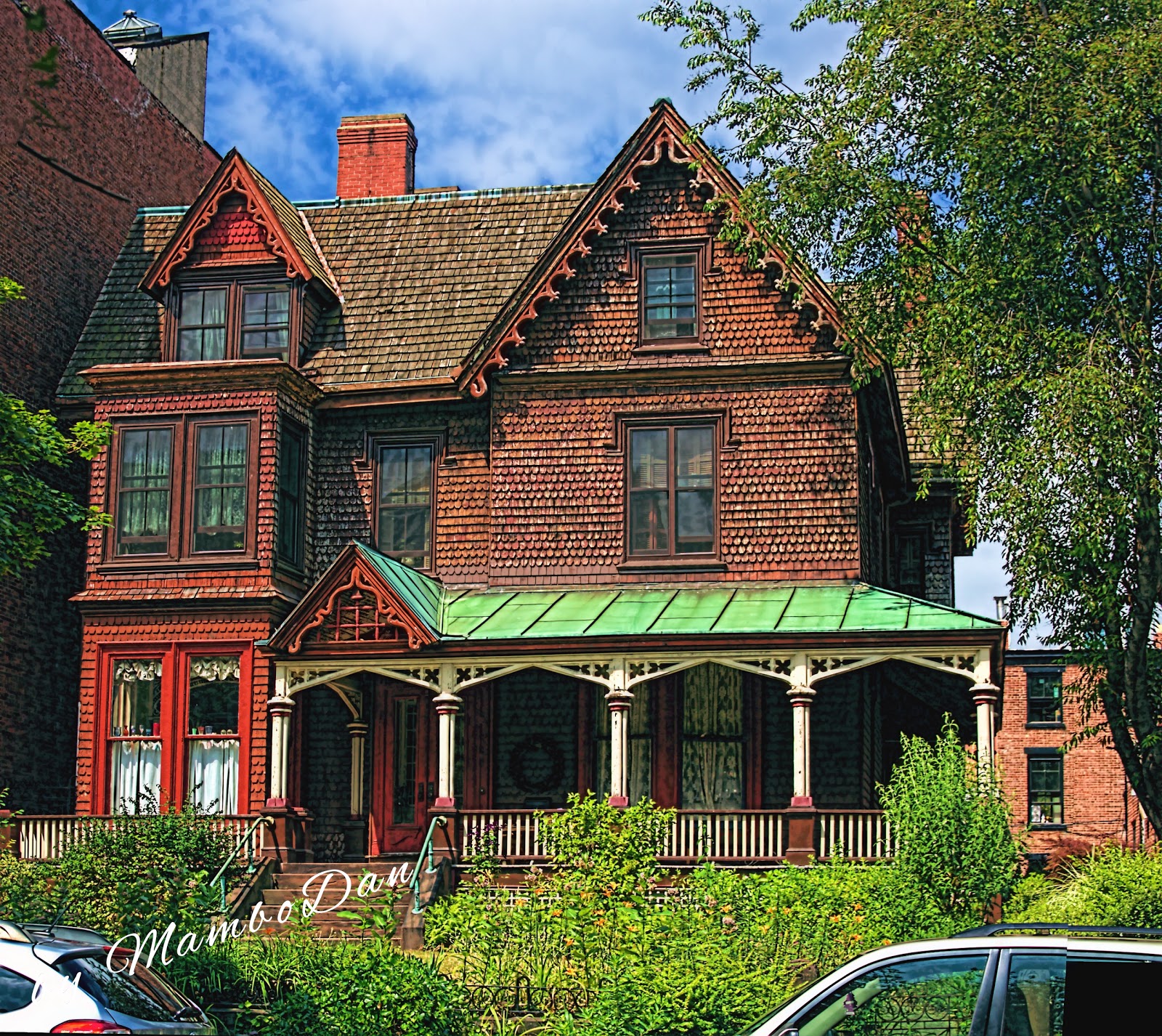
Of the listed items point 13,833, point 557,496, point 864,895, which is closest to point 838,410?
point 557,496

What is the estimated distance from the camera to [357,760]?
2602 centimetres

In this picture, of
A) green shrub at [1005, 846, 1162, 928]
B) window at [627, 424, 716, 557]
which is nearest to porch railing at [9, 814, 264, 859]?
window at [627, 424, 716, 557]

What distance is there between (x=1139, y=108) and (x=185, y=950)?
49.4ft

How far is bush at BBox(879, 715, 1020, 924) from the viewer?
60.2 ft

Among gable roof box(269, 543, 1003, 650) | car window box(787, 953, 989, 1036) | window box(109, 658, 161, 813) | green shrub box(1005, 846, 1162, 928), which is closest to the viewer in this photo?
car window box(787, 953, 989, 1036)

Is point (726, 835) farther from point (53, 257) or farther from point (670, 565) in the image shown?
point (53, 257)

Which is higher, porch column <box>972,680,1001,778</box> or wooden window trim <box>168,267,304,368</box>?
wooden window trim <box>168,267,304,368</box>

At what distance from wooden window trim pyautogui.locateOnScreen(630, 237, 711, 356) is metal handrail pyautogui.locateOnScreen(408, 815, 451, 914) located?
25.5ft

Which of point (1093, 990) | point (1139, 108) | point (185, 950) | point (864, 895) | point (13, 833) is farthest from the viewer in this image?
point (13, 833)

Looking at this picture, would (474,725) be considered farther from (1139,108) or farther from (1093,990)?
(1093,990)

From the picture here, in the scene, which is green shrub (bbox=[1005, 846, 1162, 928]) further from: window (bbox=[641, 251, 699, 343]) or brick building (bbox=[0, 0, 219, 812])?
brick building (bbox=[0, 0, 219, 812])

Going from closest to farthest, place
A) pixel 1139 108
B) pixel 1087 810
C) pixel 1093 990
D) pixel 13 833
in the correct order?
pixel 1093 990 → pixel 1139 108 → pixel 13 833 → pixel 1087 810

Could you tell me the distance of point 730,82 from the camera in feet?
81.1

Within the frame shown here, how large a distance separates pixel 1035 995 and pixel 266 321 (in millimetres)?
21503
